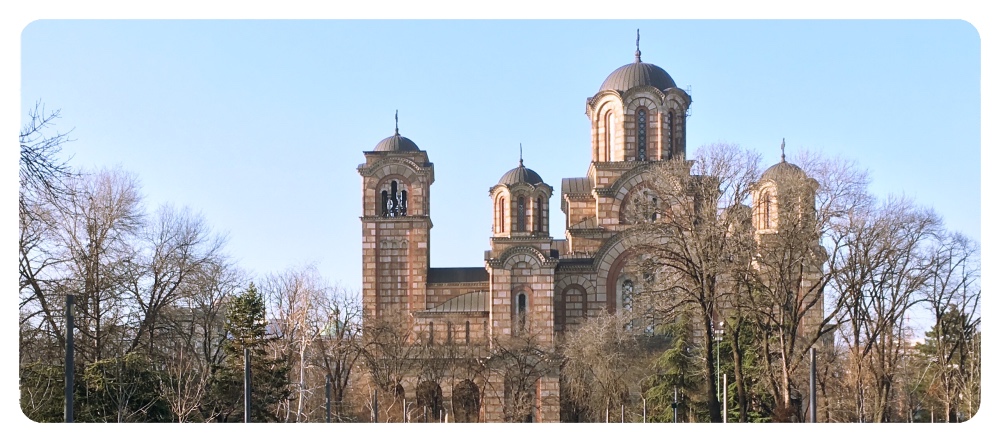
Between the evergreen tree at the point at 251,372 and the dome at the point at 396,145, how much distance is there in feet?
63.1

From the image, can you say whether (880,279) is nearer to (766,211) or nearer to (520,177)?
(766,211)

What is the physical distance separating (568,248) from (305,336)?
23602 mm

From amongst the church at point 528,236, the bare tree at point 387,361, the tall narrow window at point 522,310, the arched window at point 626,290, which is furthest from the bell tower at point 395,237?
the arched window at point 626,290

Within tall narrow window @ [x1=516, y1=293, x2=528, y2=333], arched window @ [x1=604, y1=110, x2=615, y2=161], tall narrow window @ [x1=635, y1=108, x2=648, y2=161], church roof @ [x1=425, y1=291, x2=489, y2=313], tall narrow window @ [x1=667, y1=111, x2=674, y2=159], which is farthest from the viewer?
arched window @ [x1=604, y1=110, x2=615, y2=161]

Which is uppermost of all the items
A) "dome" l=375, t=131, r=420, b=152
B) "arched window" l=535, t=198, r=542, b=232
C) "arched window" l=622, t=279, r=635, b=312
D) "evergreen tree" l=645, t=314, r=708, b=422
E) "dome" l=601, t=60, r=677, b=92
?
"dome" l=601, t=60, r=677, b=92

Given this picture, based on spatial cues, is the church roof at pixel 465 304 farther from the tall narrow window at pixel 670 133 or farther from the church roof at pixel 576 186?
the tall narrow window at pixel 670 133

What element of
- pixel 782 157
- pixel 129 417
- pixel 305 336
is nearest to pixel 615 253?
pixel 782 157

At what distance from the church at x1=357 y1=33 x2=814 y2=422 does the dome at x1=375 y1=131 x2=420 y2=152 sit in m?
0.05

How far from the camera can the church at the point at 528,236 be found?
51000 millimetres

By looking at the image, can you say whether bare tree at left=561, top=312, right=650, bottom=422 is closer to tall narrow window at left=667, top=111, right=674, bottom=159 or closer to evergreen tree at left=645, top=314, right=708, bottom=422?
evergreen tree at left=645, top=314, right=708, bottom=422

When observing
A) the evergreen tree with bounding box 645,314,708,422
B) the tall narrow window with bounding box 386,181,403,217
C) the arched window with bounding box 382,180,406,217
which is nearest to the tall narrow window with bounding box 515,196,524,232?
the arched window with bounding box 382,180,406,217

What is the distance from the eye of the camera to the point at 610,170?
2072 inches

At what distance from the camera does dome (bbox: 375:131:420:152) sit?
5372 cm

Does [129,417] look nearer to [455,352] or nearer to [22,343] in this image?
[22,343]
